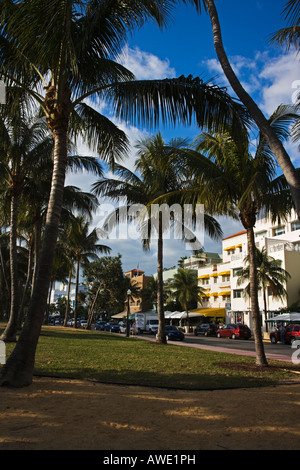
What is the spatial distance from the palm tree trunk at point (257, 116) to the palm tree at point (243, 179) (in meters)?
3.35

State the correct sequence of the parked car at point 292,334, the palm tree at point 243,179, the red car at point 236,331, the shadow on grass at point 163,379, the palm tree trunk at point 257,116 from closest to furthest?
the palm tree trunk at point 257,116, the shadow on grass at point 163,379, the palm tree at point 243,179, the parked car at point 292,334, the red car at point 236,331

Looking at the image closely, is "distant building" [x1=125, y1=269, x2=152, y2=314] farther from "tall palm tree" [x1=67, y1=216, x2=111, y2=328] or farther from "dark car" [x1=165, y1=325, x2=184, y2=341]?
"dark car" [x1=165, y1=325, x2=184, y2=341]

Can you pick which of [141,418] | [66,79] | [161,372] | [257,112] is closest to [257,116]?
[257,112]

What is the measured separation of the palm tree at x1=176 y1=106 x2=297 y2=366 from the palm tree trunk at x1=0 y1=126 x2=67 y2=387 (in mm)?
4632

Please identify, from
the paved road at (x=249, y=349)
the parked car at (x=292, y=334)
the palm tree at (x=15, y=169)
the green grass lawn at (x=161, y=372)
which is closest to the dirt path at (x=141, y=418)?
the green grass lawn at (x=161, y=372)

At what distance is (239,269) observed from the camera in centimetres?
4716

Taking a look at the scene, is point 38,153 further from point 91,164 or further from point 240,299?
point 240,299

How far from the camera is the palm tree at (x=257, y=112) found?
20.5 ft

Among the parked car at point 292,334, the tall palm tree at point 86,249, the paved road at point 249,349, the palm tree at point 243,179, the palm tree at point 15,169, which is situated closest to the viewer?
the palm tree at point 243,179

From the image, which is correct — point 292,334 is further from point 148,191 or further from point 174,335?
point 148,191

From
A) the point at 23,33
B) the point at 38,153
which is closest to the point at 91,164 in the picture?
the point at 38,153

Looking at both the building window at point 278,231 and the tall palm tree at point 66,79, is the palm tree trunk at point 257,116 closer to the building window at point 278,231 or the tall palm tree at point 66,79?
the tall palm tree at point 66,79

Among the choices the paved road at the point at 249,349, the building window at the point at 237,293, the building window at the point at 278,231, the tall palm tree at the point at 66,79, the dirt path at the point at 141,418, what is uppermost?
the building window at the point at 278,231

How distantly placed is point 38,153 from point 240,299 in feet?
118
